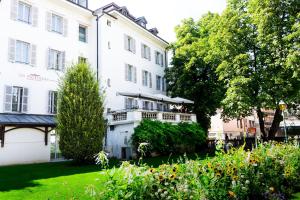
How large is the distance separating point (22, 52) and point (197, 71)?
56.3ft

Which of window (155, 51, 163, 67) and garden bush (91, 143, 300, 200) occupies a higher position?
window (155, 51, 163, 67)

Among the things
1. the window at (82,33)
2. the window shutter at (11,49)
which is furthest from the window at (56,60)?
the window at (82,33)

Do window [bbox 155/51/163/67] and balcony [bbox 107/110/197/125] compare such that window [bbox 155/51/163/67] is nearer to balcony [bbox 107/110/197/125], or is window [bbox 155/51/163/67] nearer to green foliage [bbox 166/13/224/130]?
green foliage [bbox 166/13/224/130]

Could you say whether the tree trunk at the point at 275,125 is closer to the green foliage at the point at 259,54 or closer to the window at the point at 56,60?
the green foliage at the point at 259,54

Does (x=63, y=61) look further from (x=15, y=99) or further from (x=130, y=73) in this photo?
(x=130, y=73)

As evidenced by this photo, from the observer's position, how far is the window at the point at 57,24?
2286 centimetres

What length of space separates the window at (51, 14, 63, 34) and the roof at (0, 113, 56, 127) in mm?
6871

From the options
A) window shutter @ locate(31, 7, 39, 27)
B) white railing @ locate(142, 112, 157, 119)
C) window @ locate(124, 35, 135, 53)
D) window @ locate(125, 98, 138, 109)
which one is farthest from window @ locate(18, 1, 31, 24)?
window @ locate(125, 98, 138, 109)

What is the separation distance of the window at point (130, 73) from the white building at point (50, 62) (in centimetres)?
10

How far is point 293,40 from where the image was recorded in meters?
21.3

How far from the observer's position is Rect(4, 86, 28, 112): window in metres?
19.1

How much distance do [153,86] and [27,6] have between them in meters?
15.8

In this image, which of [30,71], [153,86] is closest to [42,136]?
[30,71]

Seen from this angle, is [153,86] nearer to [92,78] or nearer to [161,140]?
[161,140]
